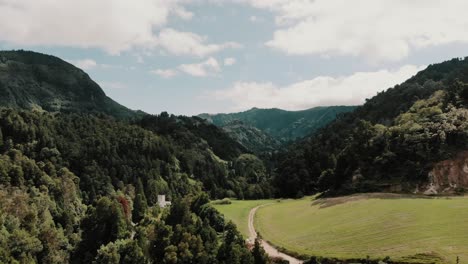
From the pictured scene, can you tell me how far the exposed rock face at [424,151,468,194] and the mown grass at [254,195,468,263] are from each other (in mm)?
11218

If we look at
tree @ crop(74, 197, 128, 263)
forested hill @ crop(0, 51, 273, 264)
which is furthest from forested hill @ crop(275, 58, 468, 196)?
tree @ crop(74, 197, 128, 263)

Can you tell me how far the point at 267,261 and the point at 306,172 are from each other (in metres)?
104

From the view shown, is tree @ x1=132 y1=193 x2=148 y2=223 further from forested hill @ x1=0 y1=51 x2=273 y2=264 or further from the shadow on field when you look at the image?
the shadow on field

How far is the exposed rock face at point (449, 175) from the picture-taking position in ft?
353

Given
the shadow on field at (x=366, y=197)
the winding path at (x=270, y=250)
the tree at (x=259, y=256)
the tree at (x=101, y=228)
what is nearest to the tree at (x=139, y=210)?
the tree at (x=101, y=228)

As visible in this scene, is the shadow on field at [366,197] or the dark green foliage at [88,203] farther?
the shadow on field at [366,197]

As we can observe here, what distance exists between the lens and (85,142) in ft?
583

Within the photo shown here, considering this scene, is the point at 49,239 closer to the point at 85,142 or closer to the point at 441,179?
the point at 85,142

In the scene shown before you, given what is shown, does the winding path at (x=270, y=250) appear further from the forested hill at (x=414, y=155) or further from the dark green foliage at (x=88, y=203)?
the forested hill at (x=414, y=155)

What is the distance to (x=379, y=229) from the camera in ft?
272

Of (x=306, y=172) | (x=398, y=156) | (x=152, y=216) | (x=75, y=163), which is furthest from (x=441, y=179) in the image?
(x=75, y=163)

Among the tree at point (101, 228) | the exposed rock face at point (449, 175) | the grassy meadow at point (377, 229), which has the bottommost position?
the tree at point (101, 228)

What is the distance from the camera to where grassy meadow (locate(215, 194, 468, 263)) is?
69.6m

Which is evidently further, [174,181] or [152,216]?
[174,181]
